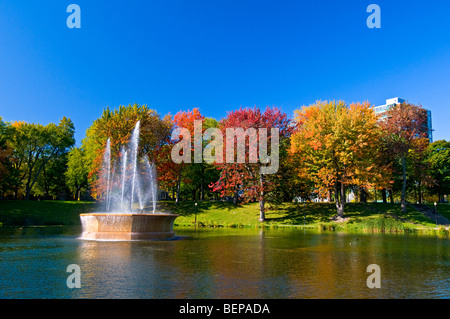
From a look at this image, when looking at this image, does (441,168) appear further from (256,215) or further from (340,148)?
(256,215)

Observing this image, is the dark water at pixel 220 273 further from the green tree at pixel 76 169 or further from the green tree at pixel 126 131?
the green tree at pixel 76 169

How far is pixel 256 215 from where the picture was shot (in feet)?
155

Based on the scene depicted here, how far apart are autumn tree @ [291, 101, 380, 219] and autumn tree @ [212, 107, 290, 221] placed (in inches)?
114

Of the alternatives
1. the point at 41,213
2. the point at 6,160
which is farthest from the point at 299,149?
the point at 6,160

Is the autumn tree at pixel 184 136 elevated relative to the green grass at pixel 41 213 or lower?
elevated

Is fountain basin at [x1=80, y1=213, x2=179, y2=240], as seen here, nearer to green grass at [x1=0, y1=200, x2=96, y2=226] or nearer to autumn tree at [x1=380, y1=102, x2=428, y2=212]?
green grass at [x1=0, y1=200, x2=96, y2=226]

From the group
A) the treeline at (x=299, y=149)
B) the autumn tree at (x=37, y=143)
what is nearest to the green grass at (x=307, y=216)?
the treeline at (x=299, y=149)

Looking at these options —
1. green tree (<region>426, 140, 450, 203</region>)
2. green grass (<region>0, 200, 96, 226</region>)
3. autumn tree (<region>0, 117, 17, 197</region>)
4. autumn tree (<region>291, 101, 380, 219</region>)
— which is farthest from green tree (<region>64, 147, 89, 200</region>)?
green tree (<region>426, 140, 450, 203</region>)

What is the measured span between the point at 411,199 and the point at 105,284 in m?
100

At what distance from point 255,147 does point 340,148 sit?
10.4 meters

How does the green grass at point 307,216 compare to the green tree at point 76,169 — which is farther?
the green tree at point 76,169

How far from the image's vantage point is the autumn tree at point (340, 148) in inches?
1612

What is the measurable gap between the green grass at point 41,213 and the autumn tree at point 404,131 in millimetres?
44461
